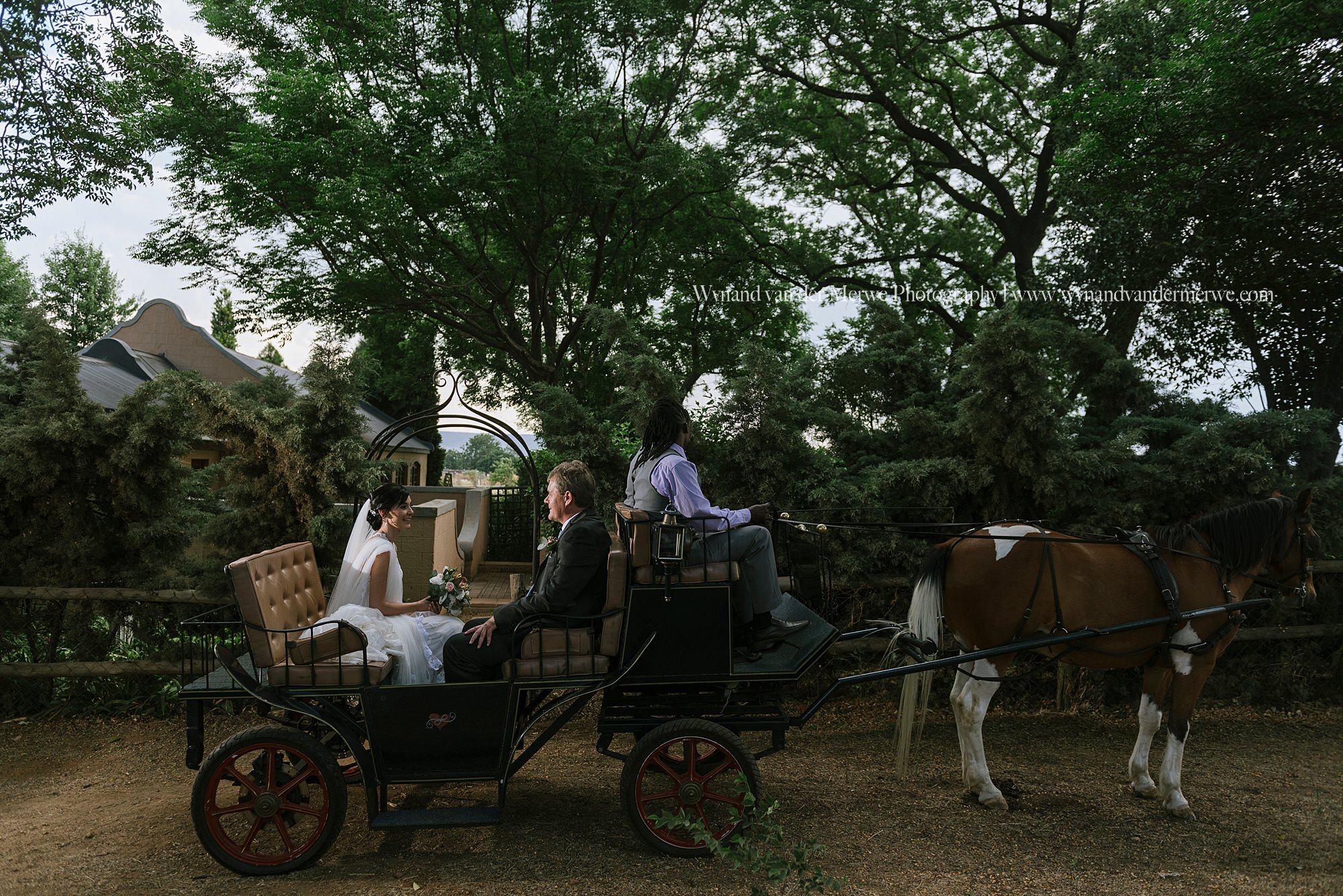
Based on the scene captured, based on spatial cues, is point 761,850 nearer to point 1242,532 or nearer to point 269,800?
point 269,800

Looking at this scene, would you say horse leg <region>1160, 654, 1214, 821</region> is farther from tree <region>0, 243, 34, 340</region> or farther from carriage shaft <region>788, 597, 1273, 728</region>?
tree <region>0, 243, 34, 340</region>

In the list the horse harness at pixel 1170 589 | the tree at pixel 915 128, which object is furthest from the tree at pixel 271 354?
the horse harness at pixel 1170 589

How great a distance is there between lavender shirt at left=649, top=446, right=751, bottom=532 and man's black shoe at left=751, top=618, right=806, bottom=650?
63 centimetres

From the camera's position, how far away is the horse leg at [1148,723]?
17.3 ft

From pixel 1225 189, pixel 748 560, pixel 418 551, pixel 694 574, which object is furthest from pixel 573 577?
pixel 1225 189

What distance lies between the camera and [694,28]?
50.3 ft

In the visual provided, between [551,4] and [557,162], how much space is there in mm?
3386

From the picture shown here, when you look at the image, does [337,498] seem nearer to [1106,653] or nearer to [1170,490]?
[1106,653]

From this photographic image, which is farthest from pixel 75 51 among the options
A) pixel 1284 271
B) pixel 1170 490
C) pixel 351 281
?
pixel 1284 271

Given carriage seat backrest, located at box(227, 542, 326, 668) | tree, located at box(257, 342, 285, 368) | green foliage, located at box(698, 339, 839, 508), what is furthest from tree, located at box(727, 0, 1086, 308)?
tree, located at box(257, 342, 285, 368)

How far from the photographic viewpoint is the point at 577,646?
4.36 metres

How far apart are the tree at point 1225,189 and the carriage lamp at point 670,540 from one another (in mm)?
6917

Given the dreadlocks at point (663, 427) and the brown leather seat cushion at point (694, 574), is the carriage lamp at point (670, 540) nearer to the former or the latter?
the brown leather seat cushion at point (694, 574)

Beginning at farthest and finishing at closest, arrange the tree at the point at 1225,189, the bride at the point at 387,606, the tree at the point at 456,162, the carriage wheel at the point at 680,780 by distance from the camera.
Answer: the tree at the point at 456,162
the tree at the point at 1225,189
the bride at the point at 387,606
the carriage wheel at the point at 680,780
